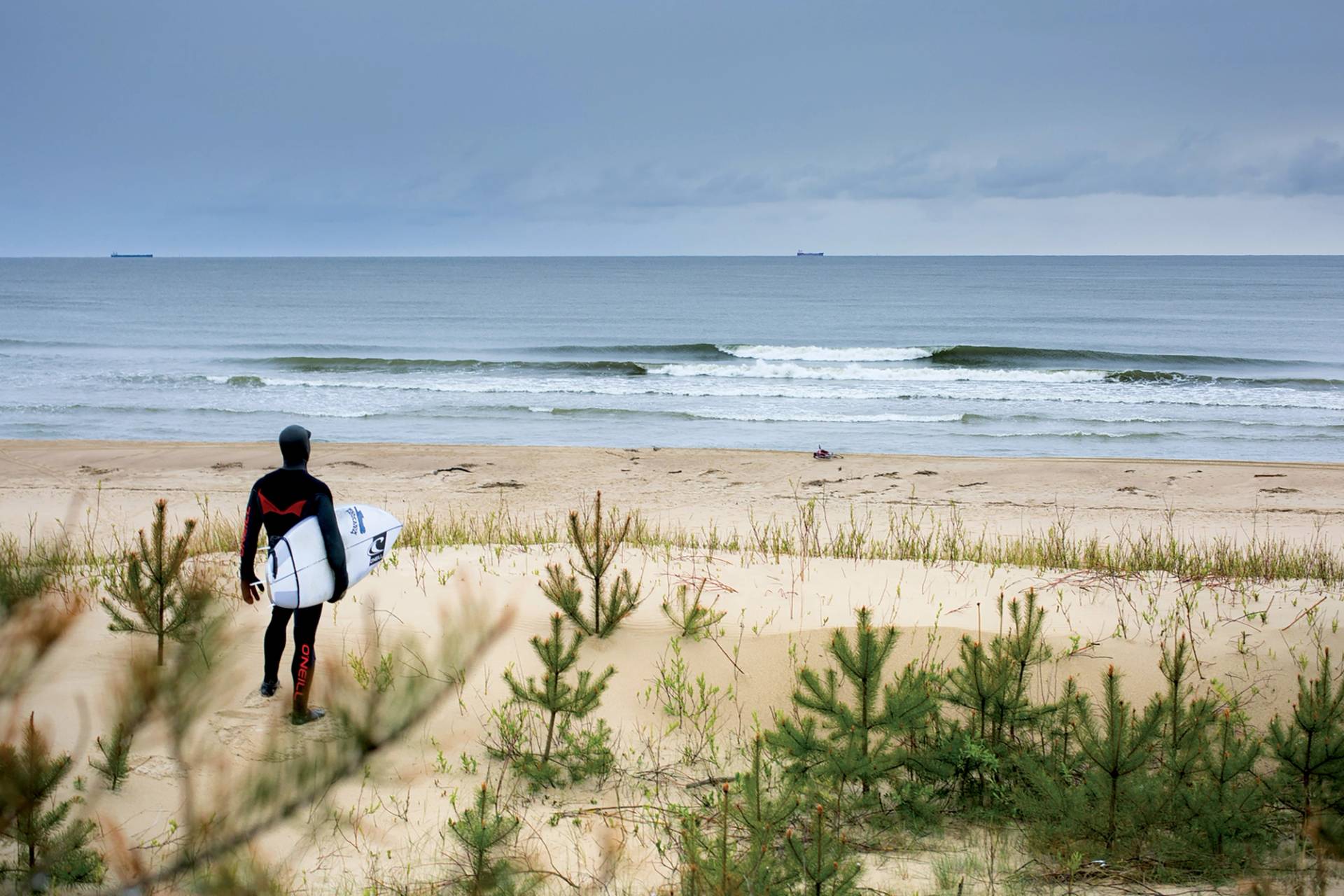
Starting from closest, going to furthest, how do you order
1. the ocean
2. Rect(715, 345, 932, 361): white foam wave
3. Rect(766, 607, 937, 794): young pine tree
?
Rect(766, 607, 937, 794): young pine tree
the ocean
Rect(715, 345, 932, 361): white foam wave

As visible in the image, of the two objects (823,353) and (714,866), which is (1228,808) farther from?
(823,353)

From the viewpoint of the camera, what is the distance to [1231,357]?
3444cm

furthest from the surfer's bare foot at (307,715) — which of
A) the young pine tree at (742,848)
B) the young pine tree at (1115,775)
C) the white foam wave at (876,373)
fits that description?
the white foam wave at (876,373)

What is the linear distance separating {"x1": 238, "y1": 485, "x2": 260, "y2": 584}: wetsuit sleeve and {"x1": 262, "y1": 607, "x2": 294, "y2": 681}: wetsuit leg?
23 cm

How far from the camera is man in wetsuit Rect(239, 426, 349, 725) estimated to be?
198 inches

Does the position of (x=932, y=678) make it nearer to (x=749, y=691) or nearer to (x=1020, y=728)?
(x=1020, y=728)

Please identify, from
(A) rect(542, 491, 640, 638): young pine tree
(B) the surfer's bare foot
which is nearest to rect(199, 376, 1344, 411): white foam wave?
(A) rect(542, 491, 640, 638): young pine tree

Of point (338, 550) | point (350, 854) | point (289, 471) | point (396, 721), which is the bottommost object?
point (350, 854)

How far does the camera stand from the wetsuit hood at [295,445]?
5.00 meters

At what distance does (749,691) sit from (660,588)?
155cm

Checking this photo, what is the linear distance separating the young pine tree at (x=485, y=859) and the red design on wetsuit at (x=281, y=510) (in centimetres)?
176

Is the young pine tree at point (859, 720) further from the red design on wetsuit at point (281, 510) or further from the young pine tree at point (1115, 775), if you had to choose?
the red design on wetsuit at point (281, 510)

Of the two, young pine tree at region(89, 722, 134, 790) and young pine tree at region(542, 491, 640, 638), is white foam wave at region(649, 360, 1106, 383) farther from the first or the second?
young pine tree at region(89, 722, 134, 790)

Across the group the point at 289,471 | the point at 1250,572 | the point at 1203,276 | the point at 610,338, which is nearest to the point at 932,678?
the point at 289,471
